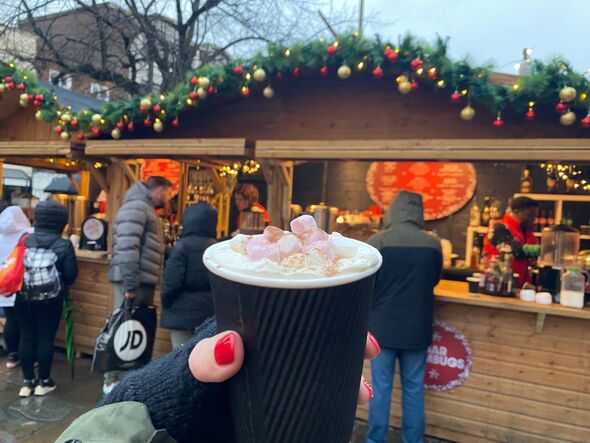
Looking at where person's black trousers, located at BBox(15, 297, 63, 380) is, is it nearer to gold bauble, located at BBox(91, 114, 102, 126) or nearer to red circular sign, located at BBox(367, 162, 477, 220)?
gold bauble, located at BBox(91, 114, 102, 126)

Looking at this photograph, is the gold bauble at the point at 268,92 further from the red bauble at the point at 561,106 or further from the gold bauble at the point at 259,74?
the red bauble at the point at 561,106

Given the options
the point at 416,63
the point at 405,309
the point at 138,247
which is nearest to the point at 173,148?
the point at 138,247

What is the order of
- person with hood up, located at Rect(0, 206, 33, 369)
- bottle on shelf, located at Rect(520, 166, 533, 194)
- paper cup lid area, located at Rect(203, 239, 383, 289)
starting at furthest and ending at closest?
bottle on shelf, located at Rect(520, 166, 533, 194), person with hood up, located at Rect(0, 206, 33, 369), paper cup lid area, located at Rect(203, 239, 383, 289)

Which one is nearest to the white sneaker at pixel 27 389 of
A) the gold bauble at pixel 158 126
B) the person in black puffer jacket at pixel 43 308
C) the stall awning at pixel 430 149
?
the person in black puffer jacket at pixel 43 308

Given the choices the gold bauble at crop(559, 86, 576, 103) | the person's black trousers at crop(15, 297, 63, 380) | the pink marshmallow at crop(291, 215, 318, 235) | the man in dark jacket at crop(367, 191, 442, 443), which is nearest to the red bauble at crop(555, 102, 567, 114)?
the gold bauble at crop(559, 86, 576, 103)

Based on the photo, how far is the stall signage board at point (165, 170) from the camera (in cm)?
787

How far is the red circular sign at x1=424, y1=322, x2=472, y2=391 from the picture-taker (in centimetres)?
372

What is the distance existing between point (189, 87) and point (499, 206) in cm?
531

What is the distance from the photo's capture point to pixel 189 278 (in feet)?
11.8

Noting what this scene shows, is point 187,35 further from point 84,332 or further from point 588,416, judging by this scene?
point 588,416

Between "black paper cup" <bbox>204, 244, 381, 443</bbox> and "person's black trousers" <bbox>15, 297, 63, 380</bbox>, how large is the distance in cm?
376

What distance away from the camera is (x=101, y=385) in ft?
14.8

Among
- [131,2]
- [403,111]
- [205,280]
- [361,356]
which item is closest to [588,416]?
[403,111]

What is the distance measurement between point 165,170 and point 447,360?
19.5ft
